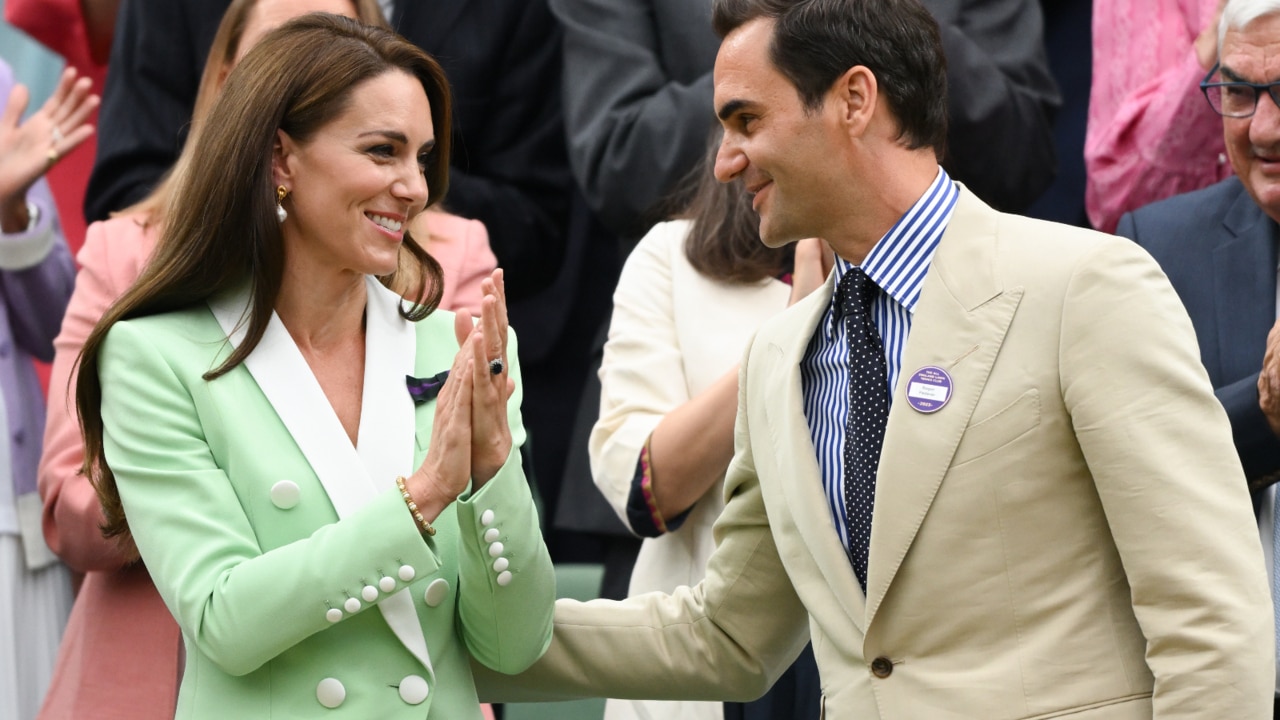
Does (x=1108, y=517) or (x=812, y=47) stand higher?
(x=812, y=47)

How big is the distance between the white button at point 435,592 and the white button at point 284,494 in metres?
0.28

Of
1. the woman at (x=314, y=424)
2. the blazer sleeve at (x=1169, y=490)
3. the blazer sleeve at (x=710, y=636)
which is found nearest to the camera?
the blazer sleeve at (x=1169, y=490)

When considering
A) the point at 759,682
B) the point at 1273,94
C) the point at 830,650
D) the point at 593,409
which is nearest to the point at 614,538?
the point at 593,409

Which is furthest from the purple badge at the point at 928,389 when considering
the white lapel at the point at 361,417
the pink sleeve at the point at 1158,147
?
the pink sleeve at the point at 1158,147

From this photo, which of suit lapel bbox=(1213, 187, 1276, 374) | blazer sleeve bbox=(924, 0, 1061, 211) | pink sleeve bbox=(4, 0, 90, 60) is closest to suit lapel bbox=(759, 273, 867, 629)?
suit lapel bbox=(1213, 187, 1276, 374)

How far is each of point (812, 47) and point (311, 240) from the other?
0.96m

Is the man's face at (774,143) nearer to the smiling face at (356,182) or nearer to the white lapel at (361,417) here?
the smiling face at (356,182)

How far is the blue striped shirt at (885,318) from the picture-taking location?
2.99 meters

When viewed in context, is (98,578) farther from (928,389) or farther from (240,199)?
(928,389)

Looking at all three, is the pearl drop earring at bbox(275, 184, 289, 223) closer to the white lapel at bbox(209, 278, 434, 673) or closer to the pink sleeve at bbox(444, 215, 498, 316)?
the white lapel at bbox(209, 278, 434, 673)

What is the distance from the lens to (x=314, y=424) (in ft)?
9.80

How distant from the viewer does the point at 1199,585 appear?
2.58 meters

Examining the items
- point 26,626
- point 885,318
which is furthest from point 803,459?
point 26,626

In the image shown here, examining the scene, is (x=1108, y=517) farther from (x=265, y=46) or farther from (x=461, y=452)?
(x=265, y=46)
